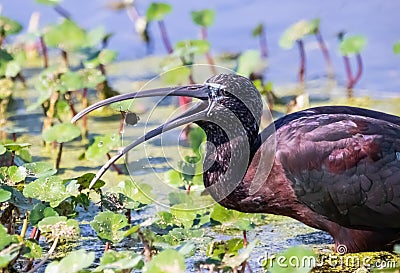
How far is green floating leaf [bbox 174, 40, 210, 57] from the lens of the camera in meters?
7.41

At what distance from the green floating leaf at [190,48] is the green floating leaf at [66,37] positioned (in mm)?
795

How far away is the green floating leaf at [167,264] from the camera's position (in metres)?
4.03

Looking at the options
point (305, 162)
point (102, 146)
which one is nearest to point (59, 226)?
point (305, 162)

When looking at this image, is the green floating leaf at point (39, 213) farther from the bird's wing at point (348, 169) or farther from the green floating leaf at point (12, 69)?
the green floating leaf at point (12, 69)

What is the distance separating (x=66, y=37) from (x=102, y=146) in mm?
1835

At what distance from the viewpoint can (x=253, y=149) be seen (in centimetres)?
553

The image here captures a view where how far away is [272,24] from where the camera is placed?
1016 cm

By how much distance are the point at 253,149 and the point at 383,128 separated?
0.74 m

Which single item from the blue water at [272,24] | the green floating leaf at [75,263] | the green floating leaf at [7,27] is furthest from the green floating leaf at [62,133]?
the blue water at [272,24]

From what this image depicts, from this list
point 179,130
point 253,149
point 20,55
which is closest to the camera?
point 253,149

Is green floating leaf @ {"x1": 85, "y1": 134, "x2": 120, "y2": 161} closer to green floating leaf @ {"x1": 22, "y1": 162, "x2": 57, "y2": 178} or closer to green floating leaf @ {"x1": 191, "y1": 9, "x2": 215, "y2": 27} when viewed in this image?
green floating leaf @ {"x1": 22, "y1": 162, "x2": 57, "y2": 178}

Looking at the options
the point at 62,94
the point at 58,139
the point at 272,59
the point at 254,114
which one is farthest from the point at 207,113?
the point at 272,59

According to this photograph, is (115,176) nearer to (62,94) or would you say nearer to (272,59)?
(62,94)

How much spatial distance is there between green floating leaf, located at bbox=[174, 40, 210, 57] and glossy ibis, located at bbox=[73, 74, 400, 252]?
6.28 ft
